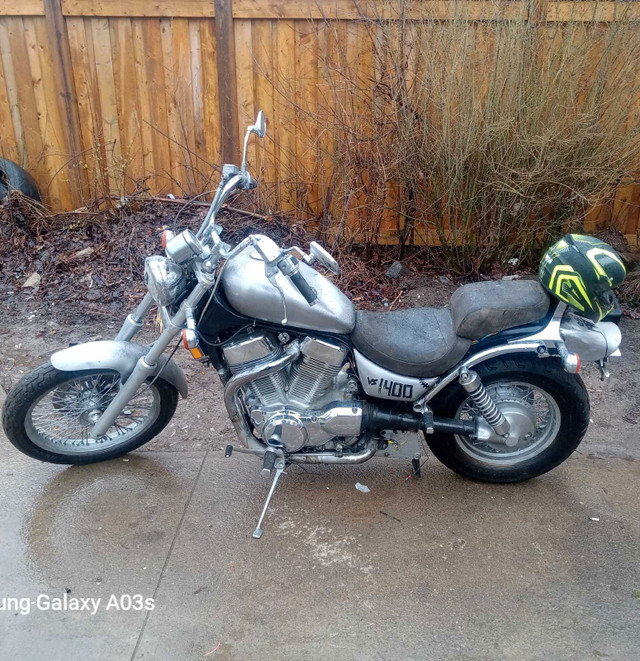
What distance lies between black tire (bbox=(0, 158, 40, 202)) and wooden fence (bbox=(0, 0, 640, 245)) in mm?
191

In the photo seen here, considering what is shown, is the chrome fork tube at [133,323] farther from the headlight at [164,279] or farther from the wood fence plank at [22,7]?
the wood fence plank at [22,7]

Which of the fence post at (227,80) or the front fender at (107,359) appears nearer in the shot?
the front fender at (107,359)

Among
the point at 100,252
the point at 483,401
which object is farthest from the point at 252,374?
the point at 100,252

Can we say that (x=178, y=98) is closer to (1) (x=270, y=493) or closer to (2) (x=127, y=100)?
(2) (x=127, y=100)

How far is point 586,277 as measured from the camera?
8.22 feet

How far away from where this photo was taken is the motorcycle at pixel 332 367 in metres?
2.51

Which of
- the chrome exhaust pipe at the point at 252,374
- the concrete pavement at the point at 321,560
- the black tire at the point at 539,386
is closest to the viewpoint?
the concrete pavement at the point at 321,560

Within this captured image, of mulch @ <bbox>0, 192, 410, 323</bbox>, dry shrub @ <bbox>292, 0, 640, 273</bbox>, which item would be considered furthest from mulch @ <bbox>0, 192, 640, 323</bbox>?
dry shrub @ <bbox>292, 0, 640, 273</bbox>

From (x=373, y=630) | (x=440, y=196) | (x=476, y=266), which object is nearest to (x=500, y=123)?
(x=440, y=196)

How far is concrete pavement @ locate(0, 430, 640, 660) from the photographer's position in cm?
225

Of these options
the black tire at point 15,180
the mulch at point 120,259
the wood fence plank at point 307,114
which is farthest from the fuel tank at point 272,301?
the black tire at point 15,180

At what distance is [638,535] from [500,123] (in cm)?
304

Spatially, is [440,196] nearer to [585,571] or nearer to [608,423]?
[608,423]

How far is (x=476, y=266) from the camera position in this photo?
206 inches
